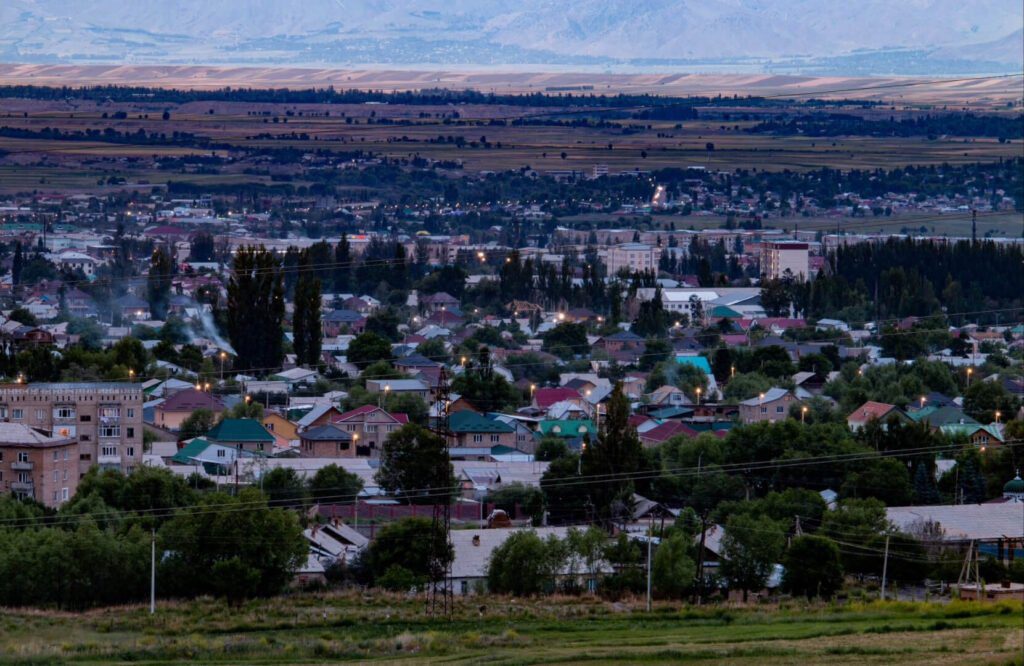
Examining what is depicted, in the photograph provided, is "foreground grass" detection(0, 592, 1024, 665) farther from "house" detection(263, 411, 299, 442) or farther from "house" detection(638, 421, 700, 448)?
"house" detection(263, 411, 299, 442)

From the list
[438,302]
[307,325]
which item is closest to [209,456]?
[307,325]

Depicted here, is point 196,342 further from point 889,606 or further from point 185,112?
point 185,112

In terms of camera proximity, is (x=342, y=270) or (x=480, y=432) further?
(x=342, y=270)

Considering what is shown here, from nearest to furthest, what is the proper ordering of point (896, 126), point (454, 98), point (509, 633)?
point (509, 633) < point (896, 126) < point (454, 98)

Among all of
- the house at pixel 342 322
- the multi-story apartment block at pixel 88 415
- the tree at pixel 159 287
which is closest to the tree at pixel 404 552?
the multi-story apartment block at pixel 88 415

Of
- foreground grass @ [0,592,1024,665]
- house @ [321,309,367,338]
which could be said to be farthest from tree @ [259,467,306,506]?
house @ [321,309,367,338]

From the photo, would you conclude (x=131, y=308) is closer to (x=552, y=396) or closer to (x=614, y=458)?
(x=552, y=396)

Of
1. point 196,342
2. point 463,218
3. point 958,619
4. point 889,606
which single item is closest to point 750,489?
point 889,606
